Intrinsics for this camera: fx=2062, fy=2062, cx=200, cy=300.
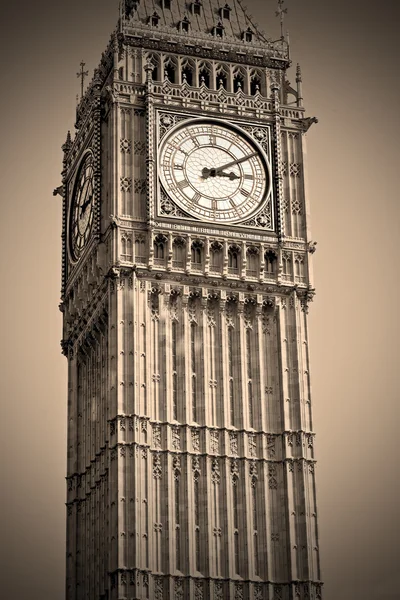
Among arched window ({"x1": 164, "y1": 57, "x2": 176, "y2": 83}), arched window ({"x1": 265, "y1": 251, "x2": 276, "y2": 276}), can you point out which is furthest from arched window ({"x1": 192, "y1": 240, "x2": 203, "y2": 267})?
arched window ({"x1": 164, "y1": 57, "x2": 176, "y2": 83})

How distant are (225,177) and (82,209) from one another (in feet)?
20.2

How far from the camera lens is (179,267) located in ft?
254

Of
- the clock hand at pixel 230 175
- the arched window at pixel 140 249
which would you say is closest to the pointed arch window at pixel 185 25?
the clock hand at pixel 230 175

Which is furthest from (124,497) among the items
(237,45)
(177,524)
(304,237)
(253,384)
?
(237,45)

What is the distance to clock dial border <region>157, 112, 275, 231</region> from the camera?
78.3 metres

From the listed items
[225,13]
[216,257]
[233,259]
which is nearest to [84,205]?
[216,257]

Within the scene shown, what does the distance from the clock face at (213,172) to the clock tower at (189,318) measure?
77mm

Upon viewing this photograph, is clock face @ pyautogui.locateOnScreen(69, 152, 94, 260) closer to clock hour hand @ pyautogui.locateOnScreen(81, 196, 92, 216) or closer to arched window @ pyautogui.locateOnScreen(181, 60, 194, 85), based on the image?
clock hour hand @ pyautogui.locateOnScreen(81, 196, 92, 216)

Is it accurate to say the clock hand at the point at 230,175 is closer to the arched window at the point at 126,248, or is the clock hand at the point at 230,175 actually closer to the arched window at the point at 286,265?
the arched window at the point at 286,265

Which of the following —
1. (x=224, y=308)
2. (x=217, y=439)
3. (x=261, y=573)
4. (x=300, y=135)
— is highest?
(x=300, y=135)

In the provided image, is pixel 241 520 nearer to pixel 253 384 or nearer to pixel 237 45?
pixel 253 384

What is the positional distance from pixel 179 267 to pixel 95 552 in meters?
11.1

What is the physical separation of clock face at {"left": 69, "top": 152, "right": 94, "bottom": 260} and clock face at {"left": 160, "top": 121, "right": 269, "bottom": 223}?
354cm

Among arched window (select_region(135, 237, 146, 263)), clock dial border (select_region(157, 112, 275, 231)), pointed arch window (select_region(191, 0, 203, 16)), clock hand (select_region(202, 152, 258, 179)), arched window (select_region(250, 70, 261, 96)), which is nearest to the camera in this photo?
arched window (select_region(135, 237, 146, 263))
